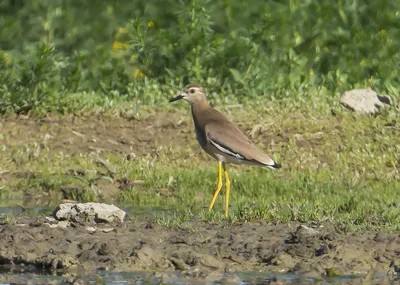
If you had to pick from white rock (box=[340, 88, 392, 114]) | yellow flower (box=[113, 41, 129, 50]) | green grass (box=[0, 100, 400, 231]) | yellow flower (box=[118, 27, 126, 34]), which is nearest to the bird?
green grass (box=[0, 100, 400, 231])

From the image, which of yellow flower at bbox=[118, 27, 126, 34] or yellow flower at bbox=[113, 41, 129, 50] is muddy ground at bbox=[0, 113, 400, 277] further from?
yellow flower at bbox=[118, 27, 126, 34]

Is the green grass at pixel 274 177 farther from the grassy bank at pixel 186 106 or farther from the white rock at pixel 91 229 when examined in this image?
the white rock at pixel 91 229

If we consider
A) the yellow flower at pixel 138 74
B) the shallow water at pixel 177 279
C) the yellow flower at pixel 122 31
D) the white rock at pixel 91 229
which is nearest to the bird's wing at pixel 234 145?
the white rock at pixel 91 229

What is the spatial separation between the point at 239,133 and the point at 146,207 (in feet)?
3.83

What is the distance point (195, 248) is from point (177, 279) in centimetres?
75

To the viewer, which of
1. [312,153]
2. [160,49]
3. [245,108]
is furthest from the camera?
[160,49]

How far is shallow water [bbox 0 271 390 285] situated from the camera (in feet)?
24.5

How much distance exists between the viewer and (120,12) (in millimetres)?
17516

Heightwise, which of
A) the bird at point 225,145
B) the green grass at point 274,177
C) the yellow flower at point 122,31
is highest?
the yellow flower at point 122,31

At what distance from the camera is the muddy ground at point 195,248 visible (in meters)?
7.90

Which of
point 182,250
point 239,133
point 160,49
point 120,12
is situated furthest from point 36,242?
point 120,12

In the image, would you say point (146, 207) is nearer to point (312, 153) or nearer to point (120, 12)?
point (312, 153)

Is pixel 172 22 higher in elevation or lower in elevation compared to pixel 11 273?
higher

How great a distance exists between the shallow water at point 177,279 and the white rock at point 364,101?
643 cm
